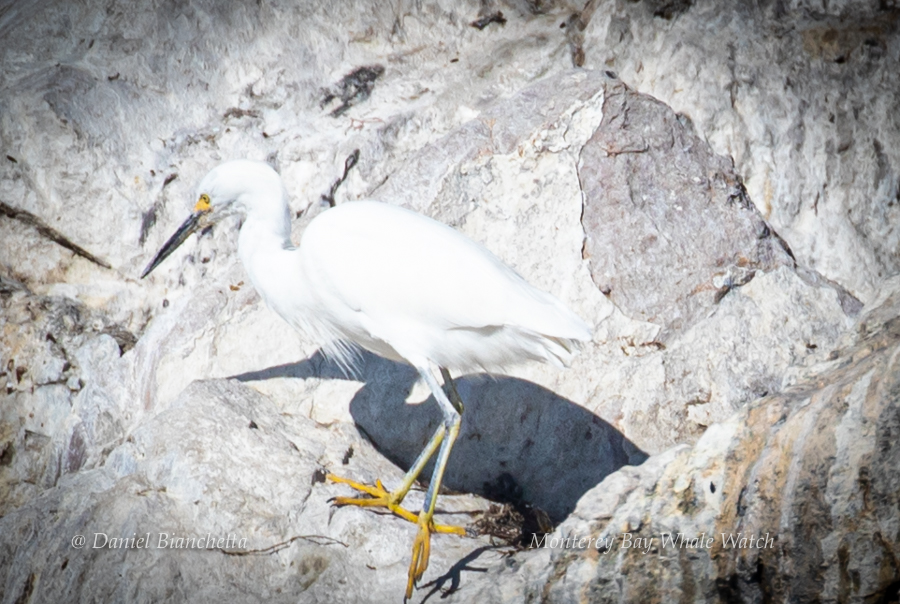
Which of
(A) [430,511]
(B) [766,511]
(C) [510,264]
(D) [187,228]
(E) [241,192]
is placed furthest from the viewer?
(C) [510,264]

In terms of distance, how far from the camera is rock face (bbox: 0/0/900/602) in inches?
95.1

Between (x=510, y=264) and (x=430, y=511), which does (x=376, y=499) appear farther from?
(x=510, y=264)

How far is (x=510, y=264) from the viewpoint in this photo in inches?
157

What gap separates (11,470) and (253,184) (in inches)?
78.5

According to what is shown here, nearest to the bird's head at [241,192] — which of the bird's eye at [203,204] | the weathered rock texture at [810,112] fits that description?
the bird's eye at [203,204]

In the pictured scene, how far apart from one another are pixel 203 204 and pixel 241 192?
197 mm

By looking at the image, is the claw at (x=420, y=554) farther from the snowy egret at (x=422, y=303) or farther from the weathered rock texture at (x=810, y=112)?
the weathered rock texture at (x=810, y=112)

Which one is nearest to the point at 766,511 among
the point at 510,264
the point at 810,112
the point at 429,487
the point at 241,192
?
the point at 429,487

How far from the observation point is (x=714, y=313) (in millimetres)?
3666

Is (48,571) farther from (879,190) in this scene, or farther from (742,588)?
(879,190)

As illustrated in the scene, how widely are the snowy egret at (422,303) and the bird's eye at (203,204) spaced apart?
440 mm

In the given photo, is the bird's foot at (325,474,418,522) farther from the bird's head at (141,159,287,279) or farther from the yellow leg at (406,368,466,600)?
the bird's head at (141,159,287,279)

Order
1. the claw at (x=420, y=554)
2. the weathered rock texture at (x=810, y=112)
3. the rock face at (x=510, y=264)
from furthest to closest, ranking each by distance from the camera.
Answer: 1. the weathered rock texture at (x=810, y=112)
2. the claw at (x=420, y=554)
3. the rock face at (x=510, y=264)

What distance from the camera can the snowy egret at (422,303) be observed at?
3.17m
